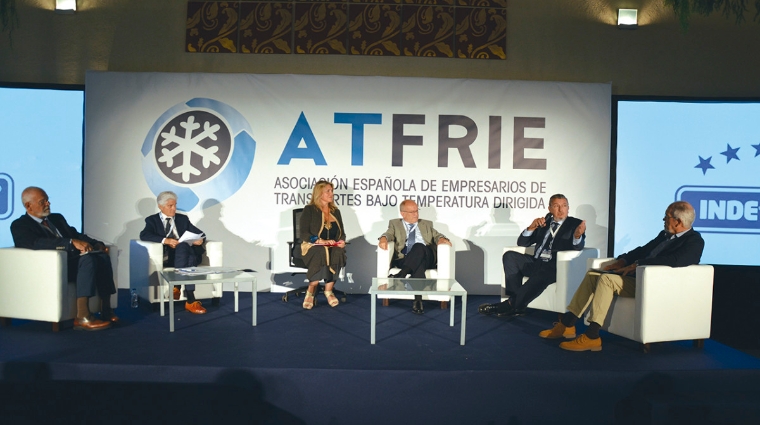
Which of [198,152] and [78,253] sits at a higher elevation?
[198,152]

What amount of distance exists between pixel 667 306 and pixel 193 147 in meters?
4.58

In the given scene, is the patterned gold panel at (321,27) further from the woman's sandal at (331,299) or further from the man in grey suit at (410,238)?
the woman's sandal at (331,299)

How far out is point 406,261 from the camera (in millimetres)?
5473

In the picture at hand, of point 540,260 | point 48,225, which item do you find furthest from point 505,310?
point 48,225

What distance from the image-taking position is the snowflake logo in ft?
20.9

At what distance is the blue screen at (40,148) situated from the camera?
21.0ft

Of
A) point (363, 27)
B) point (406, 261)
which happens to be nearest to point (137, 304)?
point (406, 261)

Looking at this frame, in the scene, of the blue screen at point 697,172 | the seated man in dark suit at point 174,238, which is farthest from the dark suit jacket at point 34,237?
the blue screen at point 697,172

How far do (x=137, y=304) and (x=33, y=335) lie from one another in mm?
1159

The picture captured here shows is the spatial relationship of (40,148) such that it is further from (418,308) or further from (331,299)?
(418,308)

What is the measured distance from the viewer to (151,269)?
514 centimetres

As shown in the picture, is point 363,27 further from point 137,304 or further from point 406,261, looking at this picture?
point 137,304

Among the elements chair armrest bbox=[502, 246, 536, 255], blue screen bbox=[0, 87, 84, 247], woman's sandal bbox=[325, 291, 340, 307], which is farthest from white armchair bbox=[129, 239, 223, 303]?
chair armrest bbox=[502, 246, 536, 255]

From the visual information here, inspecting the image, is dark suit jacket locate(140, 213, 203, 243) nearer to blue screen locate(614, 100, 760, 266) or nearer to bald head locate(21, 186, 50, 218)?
bald head locate(21, 186, 50, 218)
